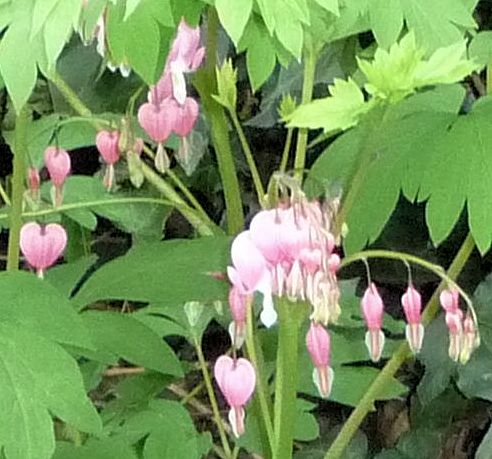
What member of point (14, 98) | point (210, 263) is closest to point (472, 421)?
point (210, 263)

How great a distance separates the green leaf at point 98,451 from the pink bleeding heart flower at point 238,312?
209 mm

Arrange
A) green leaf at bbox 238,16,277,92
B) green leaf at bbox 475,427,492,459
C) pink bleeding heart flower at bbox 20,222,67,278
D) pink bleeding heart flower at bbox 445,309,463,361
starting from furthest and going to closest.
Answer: green leaf at bbox 475,427,492,459 → pink bleeding heart flower at bbox 20,222,67,278 → pink bleeding heart flower at bbox 445,309,463,361 → green leaf at bbox 238,16,277,92

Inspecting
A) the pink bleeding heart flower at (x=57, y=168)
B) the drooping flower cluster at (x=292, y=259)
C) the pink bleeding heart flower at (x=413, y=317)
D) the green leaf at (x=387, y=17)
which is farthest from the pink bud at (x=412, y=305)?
the pink bleeding heart flower at (x=57, y=168)

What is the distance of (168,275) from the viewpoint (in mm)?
1062

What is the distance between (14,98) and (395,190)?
1.16 ft

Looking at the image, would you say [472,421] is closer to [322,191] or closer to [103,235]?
[103,235]

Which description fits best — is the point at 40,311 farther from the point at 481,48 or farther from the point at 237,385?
the point at 481,48

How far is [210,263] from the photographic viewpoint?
106 cm

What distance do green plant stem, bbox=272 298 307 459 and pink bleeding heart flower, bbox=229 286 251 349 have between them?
0.06m

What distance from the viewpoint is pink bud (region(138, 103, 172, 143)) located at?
37.7 inches

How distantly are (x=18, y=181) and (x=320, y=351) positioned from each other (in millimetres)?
309

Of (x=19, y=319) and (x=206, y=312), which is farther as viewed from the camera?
(x=206, y=312)

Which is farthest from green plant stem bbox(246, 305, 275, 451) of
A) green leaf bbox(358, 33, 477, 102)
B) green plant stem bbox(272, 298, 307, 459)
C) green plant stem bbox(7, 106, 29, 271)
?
green leaf bbox(358, 33, 477, 102)

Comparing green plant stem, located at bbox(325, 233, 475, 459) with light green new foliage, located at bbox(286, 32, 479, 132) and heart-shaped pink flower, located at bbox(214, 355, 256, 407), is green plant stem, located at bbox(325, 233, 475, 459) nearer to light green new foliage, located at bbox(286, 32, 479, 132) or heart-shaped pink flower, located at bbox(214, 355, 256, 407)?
heart-shaped pink flower, located at bbox(214, 355, 256, 407)
